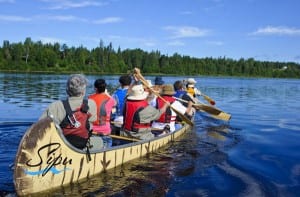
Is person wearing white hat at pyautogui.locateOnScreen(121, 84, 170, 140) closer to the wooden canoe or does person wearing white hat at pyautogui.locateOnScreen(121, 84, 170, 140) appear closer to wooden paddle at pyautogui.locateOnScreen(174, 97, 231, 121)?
the wooden canoe

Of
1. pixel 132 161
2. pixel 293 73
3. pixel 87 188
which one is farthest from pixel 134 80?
pixel 293 73

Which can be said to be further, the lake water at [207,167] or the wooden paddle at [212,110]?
the wooden paddle at [212,110]

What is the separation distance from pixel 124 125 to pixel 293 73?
17861cm

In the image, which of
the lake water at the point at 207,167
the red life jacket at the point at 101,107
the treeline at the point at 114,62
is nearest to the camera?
the lake water at the point at 207,167

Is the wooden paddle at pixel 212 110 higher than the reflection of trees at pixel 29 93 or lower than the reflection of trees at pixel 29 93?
higher

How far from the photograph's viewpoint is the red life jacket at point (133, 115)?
9.84 meters

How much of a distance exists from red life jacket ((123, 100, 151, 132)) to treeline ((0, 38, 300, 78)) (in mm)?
102018

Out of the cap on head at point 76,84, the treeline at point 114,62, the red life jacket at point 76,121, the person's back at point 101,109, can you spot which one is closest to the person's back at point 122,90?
the person's back at point 101,109

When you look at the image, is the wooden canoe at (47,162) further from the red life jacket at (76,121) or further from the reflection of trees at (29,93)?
the reflection of trees at (29,93)

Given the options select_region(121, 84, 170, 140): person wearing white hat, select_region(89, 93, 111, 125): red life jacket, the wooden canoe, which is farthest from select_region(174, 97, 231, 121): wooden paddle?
the wooden canoe

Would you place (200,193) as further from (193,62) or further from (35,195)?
(193,62)

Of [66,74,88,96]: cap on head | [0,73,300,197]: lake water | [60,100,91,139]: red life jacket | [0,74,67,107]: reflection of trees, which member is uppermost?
[66,74,88,96]: cap on head

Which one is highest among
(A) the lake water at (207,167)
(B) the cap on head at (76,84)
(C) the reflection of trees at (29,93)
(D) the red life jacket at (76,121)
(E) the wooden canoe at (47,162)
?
(B) the cap on head at (76,84)

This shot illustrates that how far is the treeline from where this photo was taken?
378ft
